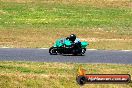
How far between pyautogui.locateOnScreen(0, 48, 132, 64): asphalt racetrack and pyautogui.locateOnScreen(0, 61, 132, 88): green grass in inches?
52.3

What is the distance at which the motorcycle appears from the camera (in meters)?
26.9

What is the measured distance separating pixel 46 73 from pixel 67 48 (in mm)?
5969

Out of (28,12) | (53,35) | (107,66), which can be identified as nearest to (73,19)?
(28,12)

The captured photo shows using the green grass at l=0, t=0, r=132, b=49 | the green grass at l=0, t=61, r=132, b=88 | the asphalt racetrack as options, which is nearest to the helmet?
the asphalt racetrack

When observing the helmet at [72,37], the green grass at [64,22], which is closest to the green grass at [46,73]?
the helmet at [72,37]

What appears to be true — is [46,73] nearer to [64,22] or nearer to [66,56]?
[66,56]

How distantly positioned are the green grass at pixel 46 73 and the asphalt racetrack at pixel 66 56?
4.36 ft

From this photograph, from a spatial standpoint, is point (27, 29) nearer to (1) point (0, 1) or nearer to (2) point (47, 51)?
(2) point (47, 51)

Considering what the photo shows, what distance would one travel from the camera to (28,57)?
25.5m

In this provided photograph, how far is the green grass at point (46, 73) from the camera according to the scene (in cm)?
1981

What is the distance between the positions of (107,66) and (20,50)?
6974 mm

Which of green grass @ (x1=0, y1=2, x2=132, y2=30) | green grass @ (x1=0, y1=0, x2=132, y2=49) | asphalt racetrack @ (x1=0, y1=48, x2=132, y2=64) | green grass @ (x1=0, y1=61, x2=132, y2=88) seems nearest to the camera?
green grass @ (x1=0, y1=61, x2=132, y2=88)

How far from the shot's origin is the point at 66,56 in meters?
26.5

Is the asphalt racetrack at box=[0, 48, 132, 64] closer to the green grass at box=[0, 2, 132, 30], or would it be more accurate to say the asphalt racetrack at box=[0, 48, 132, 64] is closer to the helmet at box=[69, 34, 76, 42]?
the helmet at box=[69, 34, 76, 42]
